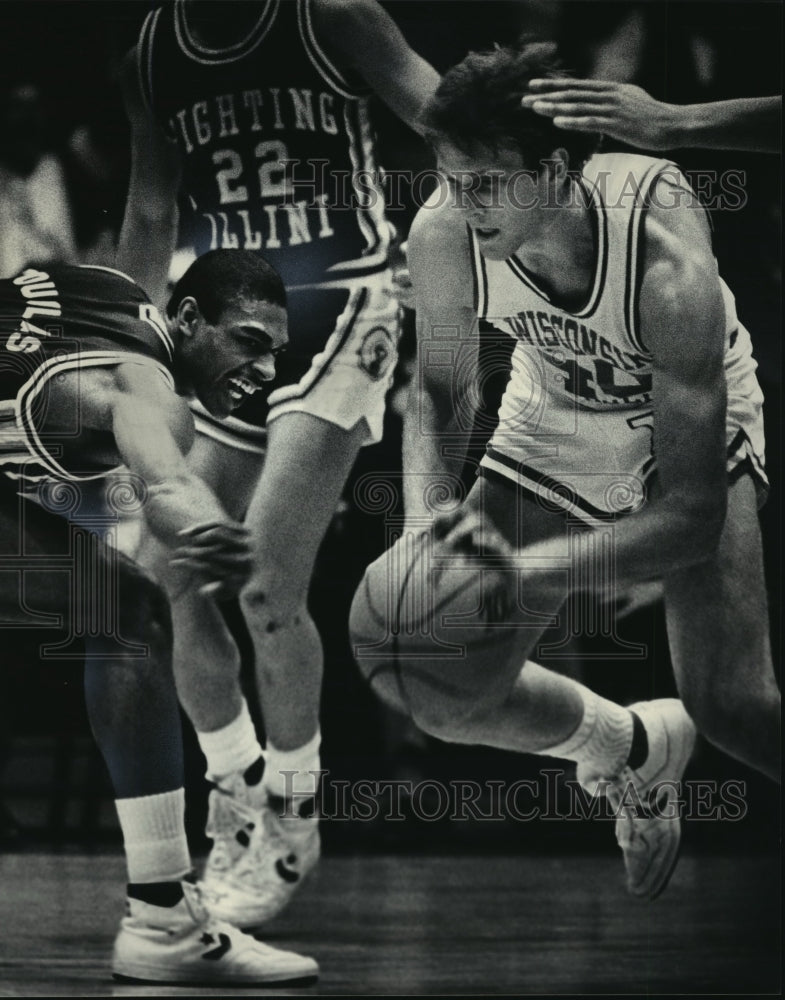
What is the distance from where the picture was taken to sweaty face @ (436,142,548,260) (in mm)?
3377

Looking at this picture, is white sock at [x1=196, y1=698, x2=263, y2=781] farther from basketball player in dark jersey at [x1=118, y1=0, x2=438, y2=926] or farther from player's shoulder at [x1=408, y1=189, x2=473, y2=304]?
player's shoulder at [x1=408, y1=189, x2=473, y2=304]

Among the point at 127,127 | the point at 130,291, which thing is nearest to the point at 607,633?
the point at 130,291

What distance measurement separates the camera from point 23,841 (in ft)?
11.1

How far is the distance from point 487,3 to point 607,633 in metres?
1.49

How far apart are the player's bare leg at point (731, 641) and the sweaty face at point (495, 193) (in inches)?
31.3

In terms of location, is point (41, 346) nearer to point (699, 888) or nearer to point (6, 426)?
point (6, 426)

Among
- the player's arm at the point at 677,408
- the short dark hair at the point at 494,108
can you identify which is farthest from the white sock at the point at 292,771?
the short dark hair at the point at 494,108

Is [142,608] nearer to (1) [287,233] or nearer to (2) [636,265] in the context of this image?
(1) [287,233]

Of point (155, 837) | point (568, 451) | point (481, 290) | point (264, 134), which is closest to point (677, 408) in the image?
point (568, 451)

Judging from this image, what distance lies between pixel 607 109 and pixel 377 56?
1.79 ft

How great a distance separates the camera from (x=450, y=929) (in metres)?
3.41

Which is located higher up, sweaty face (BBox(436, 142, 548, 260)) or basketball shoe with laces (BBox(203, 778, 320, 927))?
sweaty face (BBox(436, 142, 548, 260))

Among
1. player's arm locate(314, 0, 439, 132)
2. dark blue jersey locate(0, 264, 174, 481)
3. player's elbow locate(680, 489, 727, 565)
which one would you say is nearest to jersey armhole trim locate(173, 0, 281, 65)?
player's arm locate(314, 0, 439, 132)

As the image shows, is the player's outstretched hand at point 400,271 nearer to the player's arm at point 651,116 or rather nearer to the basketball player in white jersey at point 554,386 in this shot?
the basketball player in white jersey at point 554,386
